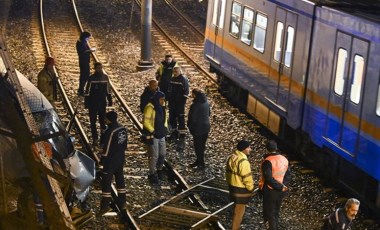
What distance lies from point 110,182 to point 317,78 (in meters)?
4.58

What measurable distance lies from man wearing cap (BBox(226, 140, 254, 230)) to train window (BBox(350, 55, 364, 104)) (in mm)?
2740

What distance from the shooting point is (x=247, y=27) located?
19.3m

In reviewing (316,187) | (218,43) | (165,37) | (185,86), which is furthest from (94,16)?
(316,187)

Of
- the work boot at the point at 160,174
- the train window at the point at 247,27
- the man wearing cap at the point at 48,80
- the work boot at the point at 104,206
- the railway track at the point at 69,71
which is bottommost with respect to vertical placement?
the railway track at the point at 69,71

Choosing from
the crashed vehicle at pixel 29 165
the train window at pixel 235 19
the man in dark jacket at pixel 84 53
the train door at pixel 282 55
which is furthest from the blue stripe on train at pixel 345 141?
the man in dark jacket at pixel 84 53

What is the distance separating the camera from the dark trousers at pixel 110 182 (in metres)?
12.7

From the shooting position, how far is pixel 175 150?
54.8 ft

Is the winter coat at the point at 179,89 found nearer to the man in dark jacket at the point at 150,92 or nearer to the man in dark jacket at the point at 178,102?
the man in dark jacket at the point at 178,102

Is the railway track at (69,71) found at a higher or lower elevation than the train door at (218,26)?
lower

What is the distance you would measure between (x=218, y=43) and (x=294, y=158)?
18.5 ft

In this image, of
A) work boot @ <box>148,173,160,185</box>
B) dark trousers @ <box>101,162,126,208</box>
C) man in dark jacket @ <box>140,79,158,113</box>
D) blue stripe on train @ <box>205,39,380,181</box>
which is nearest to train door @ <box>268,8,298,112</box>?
blue stripe on train @ <box>205,39,380,181</box>

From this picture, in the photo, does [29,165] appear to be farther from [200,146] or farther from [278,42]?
[278,42]

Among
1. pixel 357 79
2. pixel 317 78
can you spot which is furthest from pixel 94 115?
pixel 357 79

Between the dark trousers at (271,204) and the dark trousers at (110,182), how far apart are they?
2.28m
